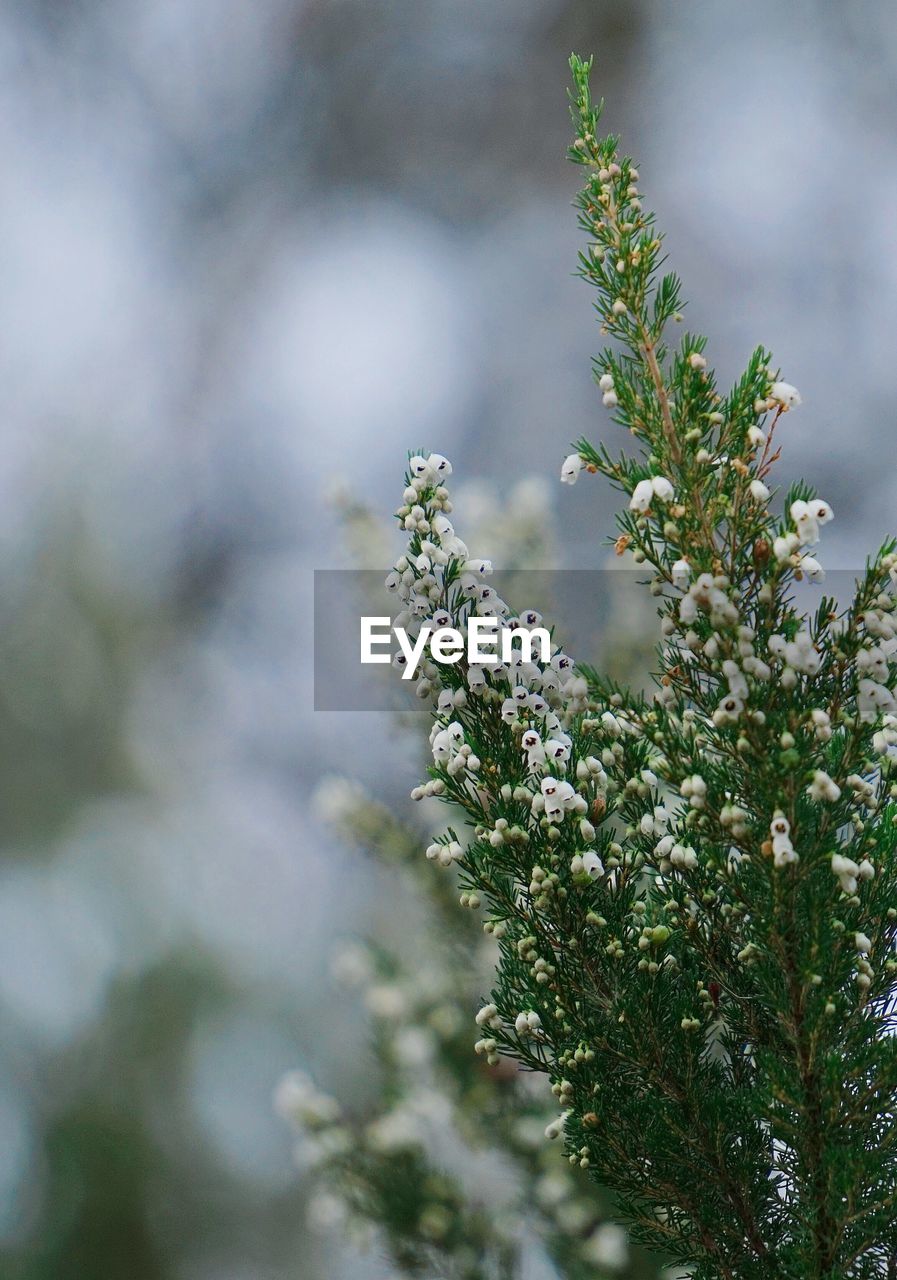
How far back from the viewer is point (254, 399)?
365 centimetres

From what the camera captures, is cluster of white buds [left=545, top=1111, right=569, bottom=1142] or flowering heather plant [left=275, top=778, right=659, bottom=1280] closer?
cluster of white buds [left=545, top=1111, right=569, bottom=1142]

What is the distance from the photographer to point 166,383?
3.68m

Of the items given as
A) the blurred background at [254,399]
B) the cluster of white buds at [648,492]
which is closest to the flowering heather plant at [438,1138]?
the cluster of white buds at [648,492]

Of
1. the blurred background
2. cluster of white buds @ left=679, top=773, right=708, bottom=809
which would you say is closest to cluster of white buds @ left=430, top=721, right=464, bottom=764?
cluster of white buds @ left=679, top=773, right=708, bottom=809

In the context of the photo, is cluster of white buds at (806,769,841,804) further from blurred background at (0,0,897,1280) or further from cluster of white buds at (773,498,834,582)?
blurred background at (0,0,897,1280)

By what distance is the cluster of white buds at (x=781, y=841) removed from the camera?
1.84ft

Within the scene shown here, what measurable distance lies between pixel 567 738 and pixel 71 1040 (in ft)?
9.86

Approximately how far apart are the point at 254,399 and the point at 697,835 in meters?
3.22

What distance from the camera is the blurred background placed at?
10.3 ft

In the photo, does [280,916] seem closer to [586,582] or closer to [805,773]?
[586,582]

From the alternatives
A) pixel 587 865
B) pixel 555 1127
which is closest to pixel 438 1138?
pixel 555 1127

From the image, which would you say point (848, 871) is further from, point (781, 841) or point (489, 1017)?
point (489, 1017)

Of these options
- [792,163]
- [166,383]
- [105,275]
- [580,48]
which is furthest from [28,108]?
[792,163]

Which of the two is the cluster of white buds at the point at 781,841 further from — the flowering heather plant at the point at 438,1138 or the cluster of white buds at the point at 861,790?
the flowering heather plant at the point at 438,1138
